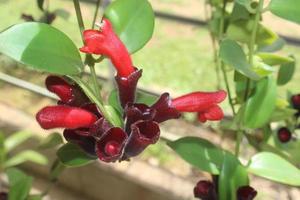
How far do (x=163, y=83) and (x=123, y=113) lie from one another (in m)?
1.09

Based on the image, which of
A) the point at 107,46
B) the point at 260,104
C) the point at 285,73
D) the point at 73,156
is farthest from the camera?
the point at 285,73

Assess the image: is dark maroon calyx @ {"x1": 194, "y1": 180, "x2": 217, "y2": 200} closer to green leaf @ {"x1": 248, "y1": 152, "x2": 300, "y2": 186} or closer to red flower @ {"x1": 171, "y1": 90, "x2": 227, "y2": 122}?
green leaf @ {"x1": 248, "y1": 152, "x2": 300, "y2": 186}

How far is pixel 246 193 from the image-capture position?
565 millimetres

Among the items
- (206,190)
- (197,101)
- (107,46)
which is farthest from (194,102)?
(206,190)

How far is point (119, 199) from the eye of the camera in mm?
983

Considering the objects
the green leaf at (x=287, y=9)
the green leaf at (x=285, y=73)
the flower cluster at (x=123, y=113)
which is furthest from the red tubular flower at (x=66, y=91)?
the green leaf at (x=285, y=73)

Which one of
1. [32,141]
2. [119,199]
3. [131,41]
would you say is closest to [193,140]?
[131,41]

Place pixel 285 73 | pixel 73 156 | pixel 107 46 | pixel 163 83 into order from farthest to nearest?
1. pixel 163 83
2. pixel 285 73
3. pixel 73 156
4. pixel 107 46

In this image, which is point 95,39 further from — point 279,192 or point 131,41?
point 279,192

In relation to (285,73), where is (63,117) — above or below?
above

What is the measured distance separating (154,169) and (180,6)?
1.11 m

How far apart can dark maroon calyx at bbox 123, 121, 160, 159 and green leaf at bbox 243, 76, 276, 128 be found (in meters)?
0.28

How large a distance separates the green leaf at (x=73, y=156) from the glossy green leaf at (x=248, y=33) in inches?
11.9

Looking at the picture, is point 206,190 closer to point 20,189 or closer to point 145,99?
point 145,99
